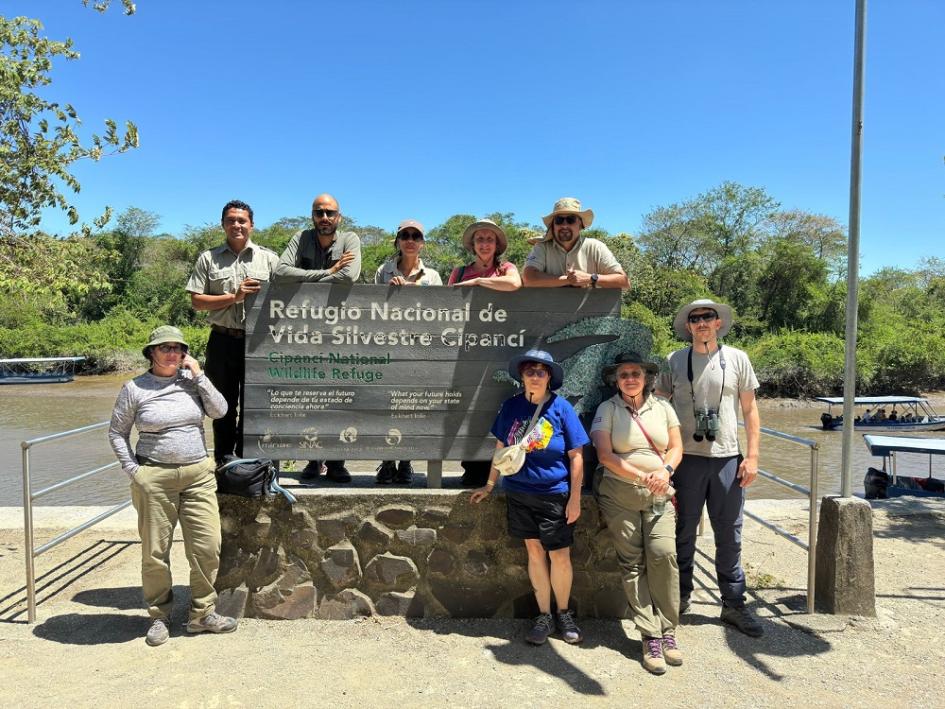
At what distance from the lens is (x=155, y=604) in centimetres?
381

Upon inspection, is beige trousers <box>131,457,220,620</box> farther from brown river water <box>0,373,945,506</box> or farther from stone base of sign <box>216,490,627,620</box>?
brown river water <box>0,373,945,506</box>

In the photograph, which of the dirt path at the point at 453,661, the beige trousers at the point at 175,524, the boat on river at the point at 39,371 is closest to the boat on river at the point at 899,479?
the dirt path at the point at 453,661

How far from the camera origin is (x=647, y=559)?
11.9 ft

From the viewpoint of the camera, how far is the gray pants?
359cm

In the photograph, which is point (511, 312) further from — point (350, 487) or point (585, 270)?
point (350, 487)

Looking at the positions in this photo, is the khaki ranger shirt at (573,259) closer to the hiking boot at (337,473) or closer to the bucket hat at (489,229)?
the bucket hat at (489,229)

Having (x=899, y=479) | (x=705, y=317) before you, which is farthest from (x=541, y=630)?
(x=899, y=479)

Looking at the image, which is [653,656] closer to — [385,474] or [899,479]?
[385,474]

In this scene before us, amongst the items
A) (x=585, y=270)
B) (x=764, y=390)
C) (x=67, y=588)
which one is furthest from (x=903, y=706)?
(x=764, y=390)

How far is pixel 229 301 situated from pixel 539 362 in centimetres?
205

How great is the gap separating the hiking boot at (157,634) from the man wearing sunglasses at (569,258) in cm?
306

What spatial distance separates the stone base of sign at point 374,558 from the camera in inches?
160

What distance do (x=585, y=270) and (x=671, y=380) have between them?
90cm

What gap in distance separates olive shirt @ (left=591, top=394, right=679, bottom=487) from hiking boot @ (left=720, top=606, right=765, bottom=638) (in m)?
1.19
